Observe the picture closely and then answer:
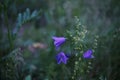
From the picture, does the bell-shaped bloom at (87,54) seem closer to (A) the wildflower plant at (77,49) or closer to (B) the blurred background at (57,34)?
(A) the wildflower plant at (77,49)

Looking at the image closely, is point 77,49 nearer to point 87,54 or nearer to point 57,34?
point 87,54

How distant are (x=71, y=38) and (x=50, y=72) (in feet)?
2.51

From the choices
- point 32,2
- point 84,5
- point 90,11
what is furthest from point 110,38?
point 32,2

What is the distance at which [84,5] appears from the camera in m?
4.62

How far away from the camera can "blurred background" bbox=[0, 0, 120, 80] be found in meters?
2.89

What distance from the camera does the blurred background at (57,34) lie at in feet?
9.50

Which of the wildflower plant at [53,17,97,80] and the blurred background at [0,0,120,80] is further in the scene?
the blurred background at [0,0,120,80]

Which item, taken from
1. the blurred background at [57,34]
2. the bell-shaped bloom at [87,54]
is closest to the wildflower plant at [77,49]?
the bell-shaped bloom at [87,54]

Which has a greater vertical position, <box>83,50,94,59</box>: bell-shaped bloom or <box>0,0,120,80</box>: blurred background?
<box>0,0,120,80</box>: blurred background

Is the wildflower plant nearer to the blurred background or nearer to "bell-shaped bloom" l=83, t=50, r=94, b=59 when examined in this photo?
"bell-shaped bloom" l=83, t=50, r=94, b=59

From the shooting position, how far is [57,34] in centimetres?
389

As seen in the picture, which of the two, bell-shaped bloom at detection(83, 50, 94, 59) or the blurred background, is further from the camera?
the blurred background

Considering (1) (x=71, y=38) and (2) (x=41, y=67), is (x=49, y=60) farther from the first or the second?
(1) (x=71, y=38)

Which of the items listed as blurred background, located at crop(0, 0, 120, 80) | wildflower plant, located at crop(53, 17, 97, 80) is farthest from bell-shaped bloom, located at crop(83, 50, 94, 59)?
blurred background, located at crop(0, 0, 120, 80)
